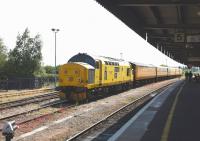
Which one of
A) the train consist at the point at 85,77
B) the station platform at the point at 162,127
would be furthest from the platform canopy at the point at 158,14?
the station platform at the point at 162,127

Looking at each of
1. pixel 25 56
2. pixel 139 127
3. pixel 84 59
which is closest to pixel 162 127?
pixel 139 127

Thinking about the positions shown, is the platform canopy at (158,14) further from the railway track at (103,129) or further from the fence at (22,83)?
the fence at (22,83)

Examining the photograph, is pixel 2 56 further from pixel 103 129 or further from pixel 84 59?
pixel 103 129

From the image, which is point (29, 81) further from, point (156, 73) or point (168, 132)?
point (168, 132)

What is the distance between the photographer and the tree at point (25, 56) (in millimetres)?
72250

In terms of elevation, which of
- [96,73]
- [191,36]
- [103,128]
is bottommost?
[103,128]

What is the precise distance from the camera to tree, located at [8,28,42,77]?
72.2 meters

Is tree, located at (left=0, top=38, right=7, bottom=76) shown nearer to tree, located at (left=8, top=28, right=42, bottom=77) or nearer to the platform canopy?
tree, located at (left=8, top=28, right=42, bottom=77)

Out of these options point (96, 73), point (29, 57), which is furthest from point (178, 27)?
point (29, 57)

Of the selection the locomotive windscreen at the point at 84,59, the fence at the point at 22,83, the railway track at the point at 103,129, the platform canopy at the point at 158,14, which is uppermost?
the platform canopy at the point at 158,14

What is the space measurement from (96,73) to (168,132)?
48.1ft

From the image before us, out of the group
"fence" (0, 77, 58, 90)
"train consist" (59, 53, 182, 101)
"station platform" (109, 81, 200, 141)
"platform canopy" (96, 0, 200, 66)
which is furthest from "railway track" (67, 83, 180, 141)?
"fence" (0, 77, 58, 90)

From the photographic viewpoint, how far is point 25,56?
76062 mm

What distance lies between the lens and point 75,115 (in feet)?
67.1
